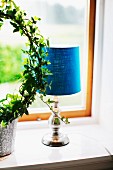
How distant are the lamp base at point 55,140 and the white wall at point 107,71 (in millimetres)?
Result: 267

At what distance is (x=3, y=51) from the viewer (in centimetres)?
166

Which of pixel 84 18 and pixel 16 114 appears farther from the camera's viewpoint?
pixel 84 18


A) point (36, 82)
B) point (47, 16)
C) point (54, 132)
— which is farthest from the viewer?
point (47, 16)

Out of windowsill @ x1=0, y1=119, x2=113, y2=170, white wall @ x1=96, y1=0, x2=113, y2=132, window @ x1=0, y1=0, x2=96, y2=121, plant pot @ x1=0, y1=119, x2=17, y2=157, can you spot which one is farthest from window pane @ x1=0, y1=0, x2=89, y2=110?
plant pot @ x1=0, y1=119, x2=17, y2=157

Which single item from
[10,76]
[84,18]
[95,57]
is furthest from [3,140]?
[84,18]

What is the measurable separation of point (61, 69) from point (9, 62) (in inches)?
14.7

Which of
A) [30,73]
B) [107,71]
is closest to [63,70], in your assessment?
[30,73]

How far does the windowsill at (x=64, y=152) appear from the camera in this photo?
1.39 m

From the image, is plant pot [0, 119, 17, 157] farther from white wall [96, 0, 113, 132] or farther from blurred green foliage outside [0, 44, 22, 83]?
white wall [96, 0, 113, 132]

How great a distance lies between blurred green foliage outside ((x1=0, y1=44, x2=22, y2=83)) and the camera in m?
1.66

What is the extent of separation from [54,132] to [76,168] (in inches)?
8.8

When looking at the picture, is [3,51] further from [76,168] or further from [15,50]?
[76,168]

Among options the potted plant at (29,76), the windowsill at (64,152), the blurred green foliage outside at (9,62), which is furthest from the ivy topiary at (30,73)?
the blurred green foliage outside at (9,62)

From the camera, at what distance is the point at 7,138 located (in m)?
1.40
